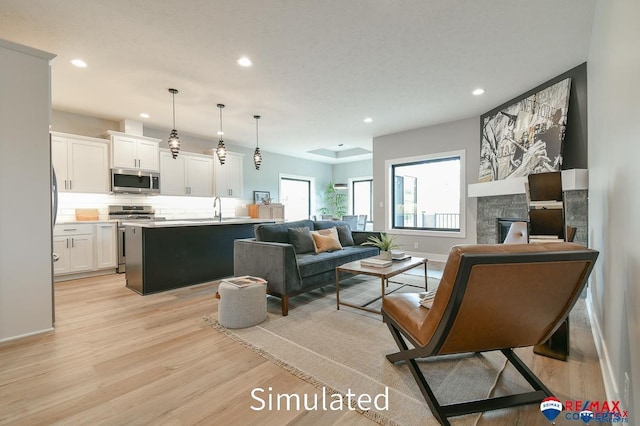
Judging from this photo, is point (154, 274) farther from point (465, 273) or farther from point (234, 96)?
point (465, 273)

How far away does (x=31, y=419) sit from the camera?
149cm

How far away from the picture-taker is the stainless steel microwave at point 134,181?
16.3ft

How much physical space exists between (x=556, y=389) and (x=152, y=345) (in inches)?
112

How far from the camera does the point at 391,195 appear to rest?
21.4ft

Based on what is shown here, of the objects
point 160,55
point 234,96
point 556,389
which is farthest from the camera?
point 234,96

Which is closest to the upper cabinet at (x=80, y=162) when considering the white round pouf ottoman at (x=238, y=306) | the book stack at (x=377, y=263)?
the white round pouf ottoman at (x=238, y=306)

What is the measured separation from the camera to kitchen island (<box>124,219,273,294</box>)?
142 inches

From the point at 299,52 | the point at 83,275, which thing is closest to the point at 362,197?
the point at 299,52

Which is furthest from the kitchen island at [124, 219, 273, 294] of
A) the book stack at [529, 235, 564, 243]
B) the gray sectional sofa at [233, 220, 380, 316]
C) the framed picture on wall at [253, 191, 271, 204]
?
the book stack at [529, 235, 564, 243]

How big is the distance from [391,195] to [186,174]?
14.8 feet

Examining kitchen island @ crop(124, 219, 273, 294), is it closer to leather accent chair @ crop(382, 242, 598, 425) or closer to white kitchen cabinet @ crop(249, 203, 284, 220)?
white kitchen cabinet @ crop(249, 203, 284, 220)

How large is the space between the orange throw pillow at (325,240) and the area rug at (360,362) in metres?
1.03

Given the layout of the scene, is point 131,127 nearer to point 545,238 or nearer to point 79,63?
point 79,63

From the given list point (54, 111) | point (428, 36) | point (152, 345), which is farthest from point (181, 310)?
point (54, 111)
